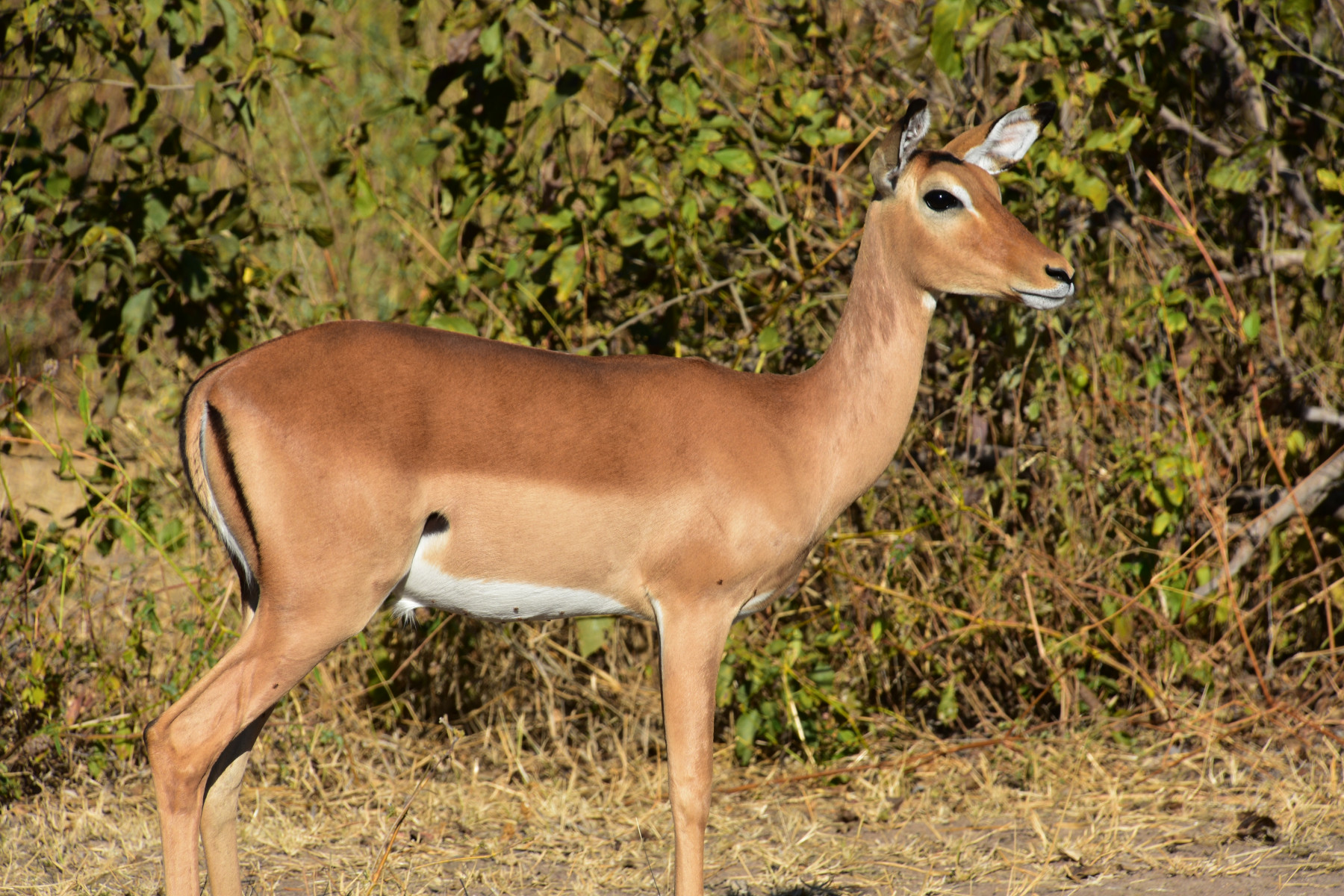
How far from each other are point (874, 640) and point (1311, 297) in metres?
2.61

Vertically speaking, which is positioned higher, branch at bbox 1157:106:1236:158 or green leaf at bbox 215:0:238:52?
green leaf at bbox 215:0:238:52

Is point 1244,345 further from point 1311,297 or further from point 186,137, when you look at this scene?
point 186,137

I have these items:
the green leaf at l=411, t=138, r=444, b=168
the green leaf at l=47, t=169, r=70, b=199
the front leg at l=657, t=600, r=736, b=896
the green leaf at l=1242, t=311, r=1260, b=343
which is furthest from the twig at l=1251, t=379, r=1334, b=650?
the green leaf at l=47, t=169, r=70, b=199

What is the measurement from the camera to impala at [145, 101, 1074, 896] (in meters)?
2.92

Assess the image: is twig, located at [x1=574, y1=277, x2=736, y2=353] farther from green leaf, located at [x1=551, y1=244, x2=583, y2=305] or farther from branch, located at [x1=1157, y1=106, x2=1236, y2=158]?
branch, located at [x1=1157, y1=106, x2=1236, y2=158]

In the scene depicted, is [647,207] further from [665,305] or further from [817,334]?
[817,334]

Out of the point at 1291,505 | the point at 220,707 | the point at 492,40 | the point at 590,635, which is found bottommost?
the point at 590,635

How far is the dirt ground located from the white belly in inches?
33.9

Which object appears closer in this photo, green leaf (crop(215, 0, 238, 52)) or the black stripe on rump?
the black stripe on rump

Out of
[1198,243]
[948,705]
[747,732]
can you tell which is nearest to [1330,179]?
[1198,243]

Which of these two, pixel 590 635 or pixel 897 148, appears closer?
pixel 897 148

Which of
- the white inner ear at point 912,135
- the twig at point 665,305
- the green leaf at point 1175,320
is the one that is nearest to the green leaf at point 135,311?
the twig at point 665,305

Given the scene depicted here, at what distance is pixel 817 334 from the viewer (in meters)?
5.29

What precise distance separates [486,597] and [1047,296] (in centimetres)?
150
